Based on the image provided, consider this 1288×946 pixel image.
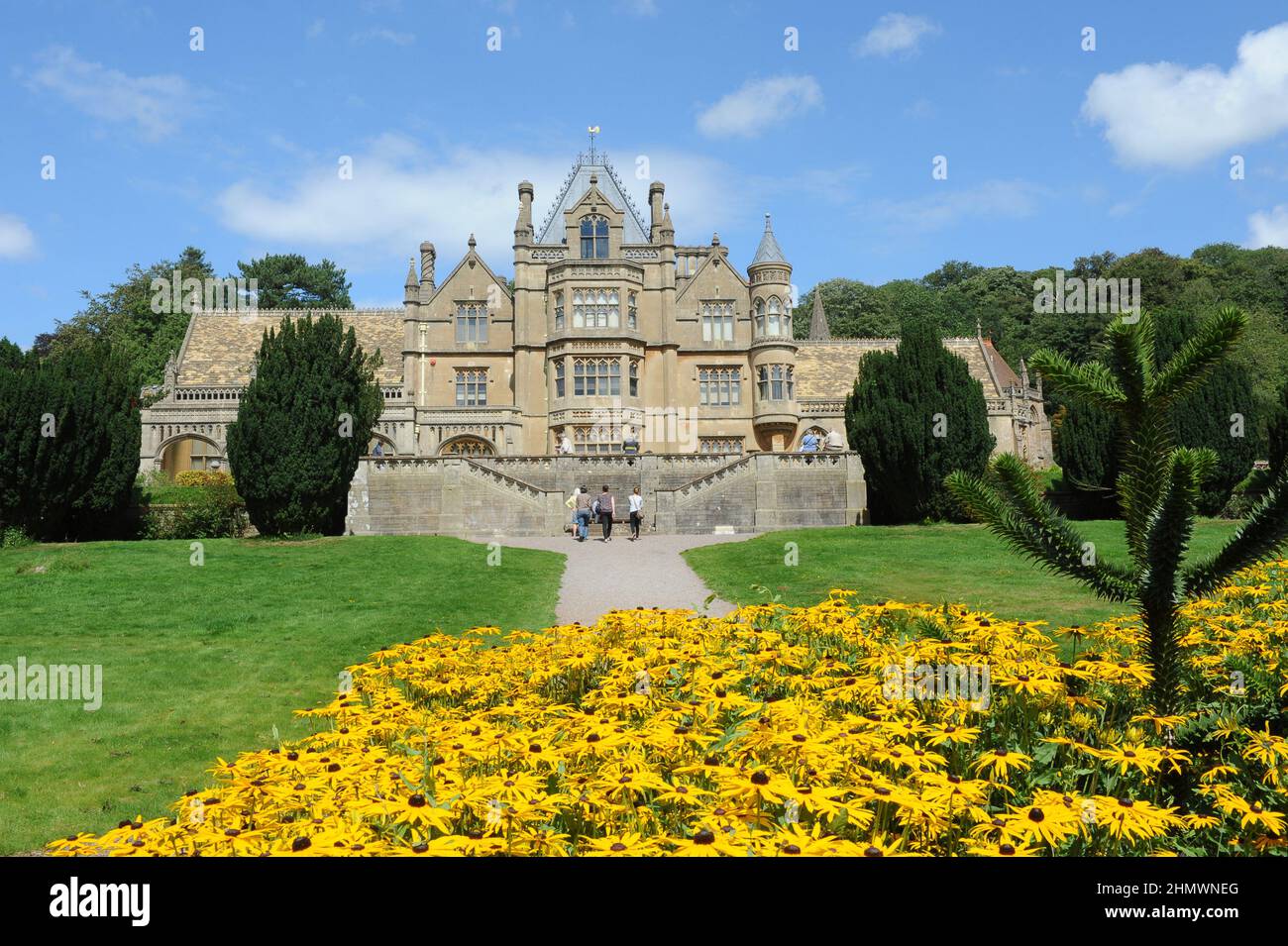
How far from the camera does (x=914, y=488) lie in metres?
28.4

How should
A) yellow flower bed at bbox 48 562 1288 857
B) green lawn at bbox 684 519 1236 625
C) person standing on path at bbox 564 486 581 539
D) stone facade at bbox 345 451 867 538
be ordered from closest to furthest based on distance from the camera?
1. yellow flower bed at bbox 48 562 1288 857
2. green lawn at bbox 684 519 1236 625
3. person standing on path at bbox 564 486 581 539
4. stone facade at bbox 345 451 867 538

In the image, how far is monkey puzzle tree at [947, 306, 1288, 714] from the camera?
4621 mm

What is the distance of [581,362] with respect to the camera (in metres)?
42.0

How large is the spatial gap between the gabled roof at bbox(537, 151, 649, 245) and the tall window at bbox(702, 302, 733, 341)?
5.25 metres

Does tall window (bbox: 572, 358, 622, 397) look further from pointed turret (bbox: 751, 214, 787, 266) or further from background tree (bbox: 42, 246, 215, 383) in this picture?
background tree (bbox: 42, 246, 215, 383)

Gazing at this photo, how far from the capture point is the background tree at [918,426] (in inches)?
1094

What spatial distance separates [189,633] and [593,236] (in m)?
33.4

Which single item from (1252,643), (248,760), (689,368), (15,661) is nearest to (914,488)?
(689,368)

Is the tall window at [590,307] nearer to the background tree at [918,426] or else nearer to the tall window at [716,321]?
the tall window at [716,321]

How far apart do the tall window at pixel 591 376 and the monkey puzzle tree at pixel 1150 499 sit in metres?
36.9

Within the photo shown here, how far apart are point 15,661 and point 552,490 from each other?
18671mm
